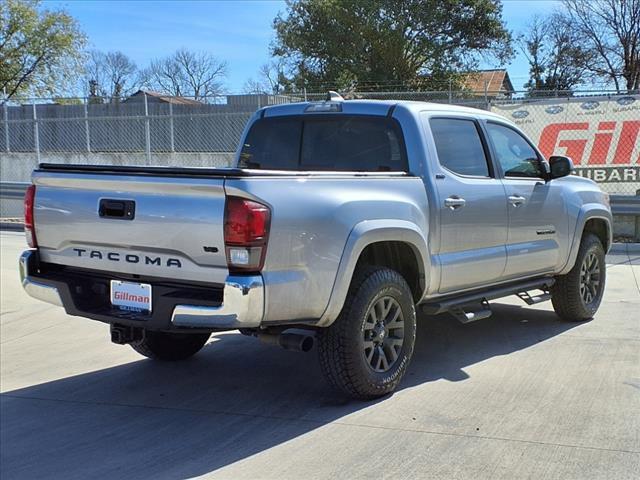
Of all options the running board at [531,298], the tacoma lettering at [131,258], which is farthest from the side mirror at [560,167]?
the tacoma lettering at [131,258]

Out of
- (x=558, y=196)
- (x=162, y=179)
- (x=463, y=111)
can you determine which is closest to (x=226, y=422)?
(x=162, y=179)

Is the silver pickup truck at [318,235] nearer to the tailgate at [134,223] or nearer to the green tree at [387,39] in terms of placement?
the tailgate at [134,223]

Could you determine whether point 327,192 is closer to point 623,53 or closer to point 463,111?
point 463,111

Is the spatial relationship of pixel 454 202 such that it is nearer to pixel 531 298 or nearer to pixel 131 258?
pixel 531 298

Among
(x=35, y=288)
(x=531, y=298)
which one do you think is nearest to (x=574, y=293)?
(x=531, y=298)

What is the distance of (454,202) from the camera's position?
16.9ft

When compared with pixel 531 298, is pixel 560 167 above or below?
above

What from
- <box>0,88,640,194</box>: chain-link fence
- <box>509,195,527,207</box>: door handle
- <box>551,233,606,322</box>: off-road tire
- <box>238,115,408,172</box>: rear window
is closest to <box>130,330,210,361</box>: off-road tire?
<box>238,115,408,172</box>: rear window

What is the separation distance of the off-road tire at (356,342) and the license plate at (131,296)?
112 cm

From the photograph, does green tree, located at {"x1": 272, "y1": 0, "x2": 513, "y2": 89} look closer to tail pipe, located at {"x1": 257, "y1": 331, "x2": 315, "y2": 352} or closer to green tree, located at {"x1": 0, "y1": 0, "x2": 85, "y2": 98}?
green tree, located at {"x1": 0, "y1": 0, "x2": 85, "y2": 98}

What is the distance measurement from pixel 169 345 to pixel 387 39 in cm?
3082

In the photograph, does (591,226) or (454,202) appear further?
(591,226)

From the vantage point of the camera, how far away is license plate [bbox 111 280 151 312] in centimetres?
415

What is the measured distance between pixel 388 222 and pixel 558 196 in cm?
257
